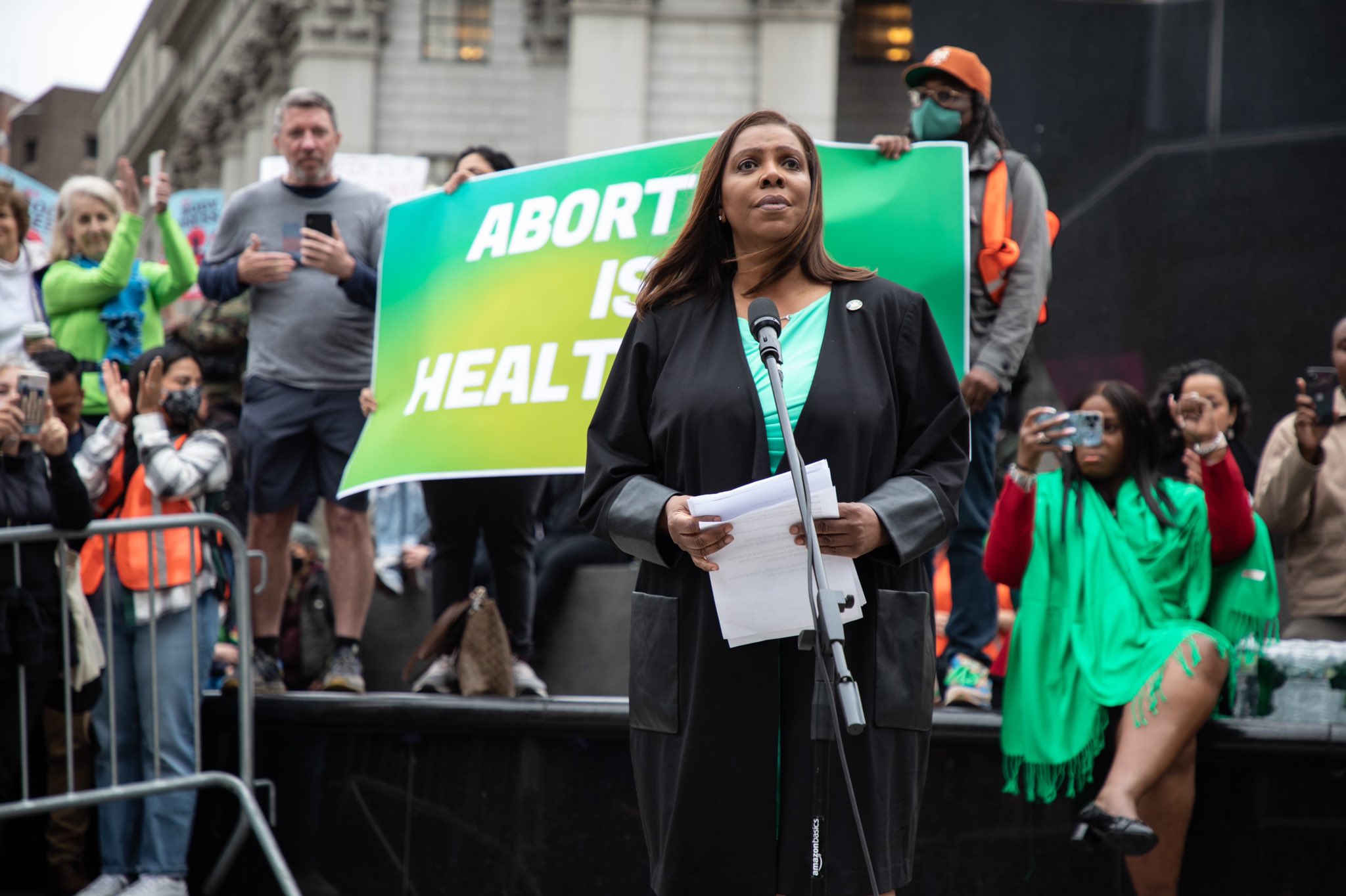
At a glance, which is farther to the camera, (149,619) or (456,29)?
(456,29)

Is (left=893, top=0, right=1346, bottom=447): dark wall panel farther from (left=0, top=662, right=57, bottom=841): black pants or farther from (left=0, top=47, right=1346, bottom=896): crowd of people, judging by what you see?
(left=0, top=662, right=57, bottom=841): black pants

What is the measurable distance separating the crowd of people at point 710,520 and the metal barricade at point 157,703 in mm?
41

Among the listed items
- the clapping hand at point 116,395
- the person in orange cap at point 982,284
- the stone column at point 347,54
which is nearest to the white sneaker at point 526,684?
the person in orange cap at point 982,284

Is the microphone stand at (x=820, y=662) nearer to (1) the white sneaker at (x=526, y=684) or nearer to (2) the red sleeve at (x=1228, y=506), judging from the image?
(2) the red sleeve at (x=1228, y=506)

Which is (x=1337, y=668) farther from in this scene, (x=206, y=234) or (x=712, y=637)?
(x=206, y=234)

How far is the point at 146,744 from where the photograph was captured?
5211 mm

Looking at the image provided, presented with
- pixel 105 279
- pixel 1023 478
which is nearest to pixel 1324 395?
pixel 1023 478

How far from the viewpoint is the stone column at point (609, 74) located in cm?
2045

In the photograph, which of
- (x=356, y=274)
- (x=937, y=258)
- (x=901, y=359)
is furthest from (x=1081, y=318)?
(x=901, y=359)

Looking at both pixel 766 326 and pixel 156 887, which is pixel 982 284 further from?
pixel 156 887

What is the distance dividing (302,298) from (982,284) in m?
2.66

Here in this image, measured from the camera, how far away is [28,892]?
5418 millimetres

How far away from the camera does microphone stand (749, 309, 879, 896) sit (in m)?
2.38

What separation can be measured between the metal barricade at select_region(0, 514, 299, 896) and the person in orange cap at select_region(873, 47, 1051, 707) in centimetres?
242
